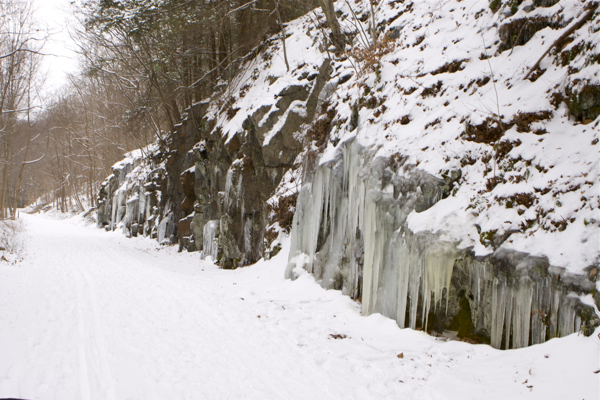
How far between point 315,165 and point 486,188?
3.57 metres

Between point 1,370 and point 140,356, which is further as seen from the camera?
point 140,356

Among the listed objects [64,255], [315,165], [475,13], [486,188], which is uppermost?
[475,13]

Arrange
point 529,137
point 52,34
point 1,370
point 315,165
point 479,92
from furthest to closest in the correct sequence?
1. point 52,34
2. point 315,165
3. point 479,92
4. point 529,137
5. point 1,370

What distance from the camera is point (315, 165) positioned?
7.44m

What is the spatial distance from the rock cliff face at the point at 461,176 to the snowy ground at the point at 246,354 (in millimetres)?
355

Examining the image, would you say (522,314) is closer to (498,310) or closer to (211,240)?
(498,310)

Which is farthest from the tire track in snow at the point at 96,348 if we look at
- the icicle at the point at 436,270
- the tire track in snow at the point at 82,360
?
the icicle at the point at 436,270

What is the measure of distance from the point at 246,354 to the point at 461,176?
3461mm

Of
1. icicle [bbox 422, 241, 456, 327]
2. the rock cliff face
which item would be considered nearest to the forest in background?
the rock cliff face

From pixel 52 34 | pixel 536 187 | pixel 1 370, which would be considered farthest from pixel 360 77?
pixel 52 34

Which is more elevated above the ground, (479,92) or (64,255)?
(479,92)

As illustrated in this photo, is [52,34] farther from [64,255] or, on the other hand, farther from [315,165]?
[315,165]

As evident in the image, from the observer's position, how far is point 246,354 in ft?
14.3

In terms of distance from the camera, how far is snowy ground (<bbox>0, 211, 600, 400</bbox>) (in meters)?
3.32
